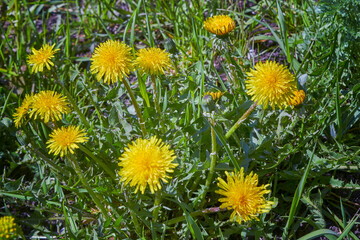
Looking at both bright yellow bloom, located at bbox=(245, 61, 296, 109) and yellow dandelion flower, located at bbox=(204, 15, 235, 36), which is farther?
yellow dandelion flower, located at bbox=(204, 15, 235, 36)

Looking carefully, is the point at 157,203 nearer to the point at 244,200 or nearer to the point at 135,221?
the point at 135,221

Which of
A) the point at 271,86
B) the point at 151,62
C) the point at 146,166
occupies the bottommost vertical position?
the point at 146,166

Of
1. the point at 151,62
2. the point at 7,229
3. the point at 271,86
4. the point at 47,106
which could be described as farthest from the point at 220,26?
the point at 7,229

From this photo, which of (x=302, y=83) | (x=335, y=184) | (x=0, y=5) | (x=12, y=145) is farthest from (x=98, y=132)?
(x=0, y=5)

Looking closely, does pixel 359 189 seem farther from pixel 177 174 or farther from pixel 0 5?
pixel 0 5

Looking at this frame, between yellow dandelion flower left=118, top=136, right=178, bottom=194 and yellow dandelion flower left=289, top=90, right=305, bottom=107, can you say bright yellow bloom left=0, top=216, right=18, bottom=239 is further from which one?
yellow dandelion flower left=289, top=90, right=305, bottom=107

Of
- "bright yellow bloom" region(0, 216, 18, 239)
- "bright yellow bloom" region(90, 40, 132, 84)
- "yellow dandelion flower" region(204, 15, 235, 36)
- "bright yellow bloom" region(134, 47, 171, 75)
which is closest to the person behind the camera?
"bright yellow bloom" region(0, 216, 18, 239)

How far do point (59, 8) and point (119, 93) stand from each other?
164 centimetres

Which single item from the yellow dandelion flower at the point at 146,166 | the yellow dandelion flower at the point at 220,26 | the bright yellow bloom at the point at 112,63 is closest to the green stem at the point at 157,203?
A: the yellow dandelion flower at the point at 146,166

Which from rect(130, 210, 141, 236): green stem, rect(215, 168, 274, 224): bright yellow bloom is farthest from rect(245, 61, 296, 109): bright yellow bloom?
rect(130, 210, 141, 236): green stem

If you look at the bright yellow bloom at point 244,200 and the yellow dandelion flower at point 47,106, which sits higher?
the yellow dandelion flower at point 47,106

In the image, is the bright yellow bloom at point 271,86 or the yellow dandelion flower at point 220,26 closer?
the bright yellow bloom at point 271,86

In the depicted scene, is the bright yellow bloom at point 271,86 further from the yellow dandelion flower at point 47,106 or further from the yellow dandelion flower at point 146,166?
the yellow dandelion flower at point 47,106

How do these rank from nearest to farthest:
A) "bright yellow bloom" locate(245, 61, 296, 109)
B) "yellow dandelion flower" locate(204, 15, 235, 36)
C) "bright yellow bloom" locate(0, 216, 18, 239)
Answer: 1. "bright yellow bloom" locate(0, 216, 18, 239)
2. "bright yellow bloom" locate(245, 61, 296, 109)
3. "yellow dandelion flower" locate(204, 15, 235, 36)
